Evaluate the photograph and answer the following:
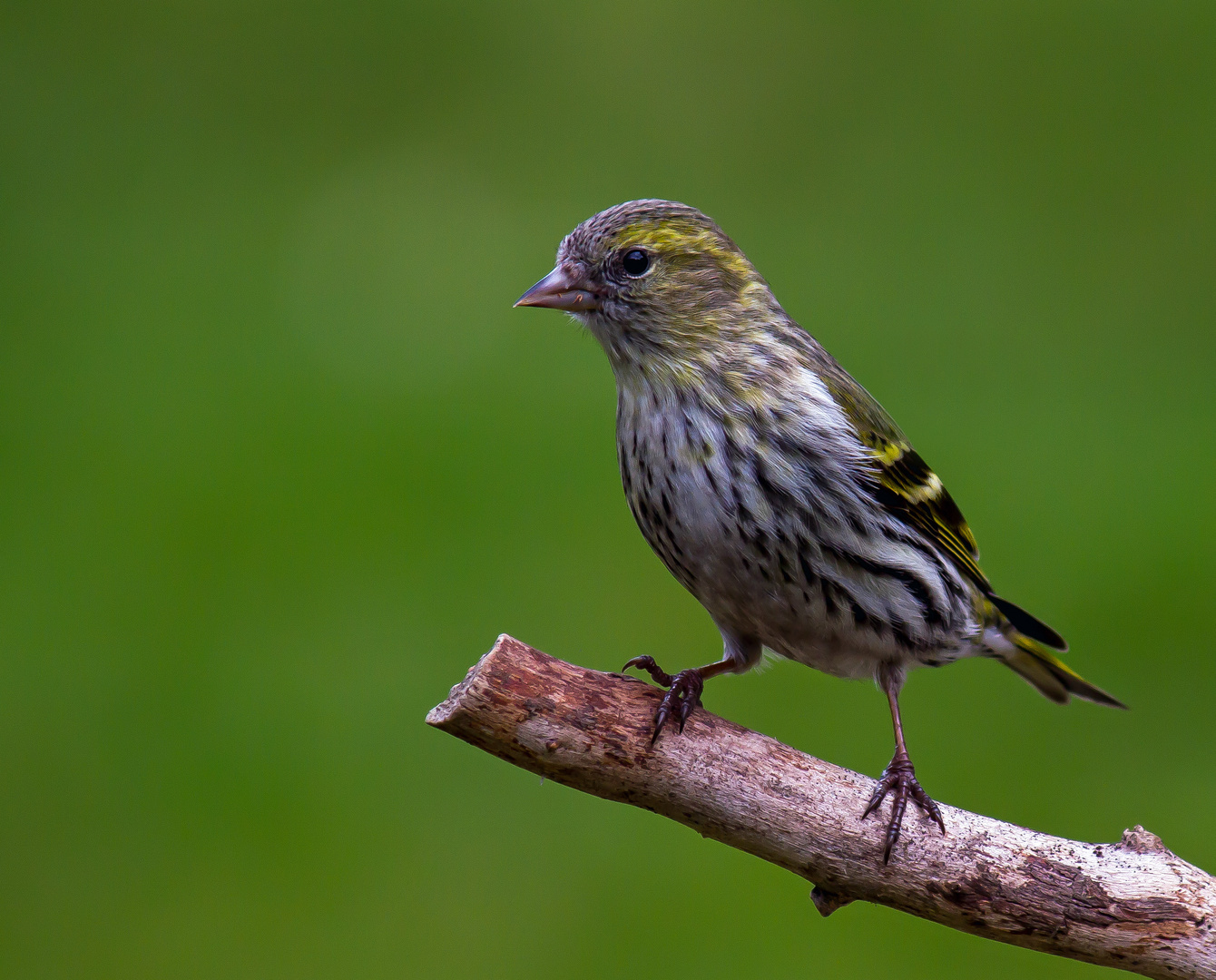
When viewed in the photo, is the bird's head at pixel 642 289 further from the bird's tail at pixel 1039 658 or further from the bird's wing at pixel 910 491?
the bird's tail at pixel 1039 658

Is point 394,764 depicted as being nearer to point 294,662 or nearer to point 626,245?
point 294,662

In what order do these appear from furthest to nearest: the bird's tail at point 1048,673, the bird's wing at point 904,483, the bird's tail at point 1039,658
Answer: the bird's tail at point 1048,673 < the bird's tail at point 1039,658 < the bird's wing at point 904,483

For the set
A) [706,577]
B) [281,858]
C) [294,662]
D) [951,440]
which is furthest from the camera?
[951,440]

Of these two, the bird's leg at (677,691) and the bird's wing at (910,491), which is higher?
the bird's wing at (910,491)

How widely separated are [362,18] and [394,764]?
4280mm

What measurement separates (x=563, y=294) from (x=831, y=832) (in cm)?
137

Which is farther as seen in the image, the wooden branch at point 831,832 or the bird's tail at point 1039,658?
the bird's tail at point 1039,658

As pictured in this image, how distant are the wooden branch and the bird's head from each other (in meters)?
0.86

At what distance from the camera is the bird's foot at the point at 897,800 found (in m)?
2.64

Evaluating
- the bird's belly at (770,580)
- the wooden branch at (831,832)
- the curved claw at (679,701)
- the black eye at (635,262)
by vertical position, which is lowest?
the wooden branch at (831,832)

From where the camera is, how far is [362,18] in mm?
7102

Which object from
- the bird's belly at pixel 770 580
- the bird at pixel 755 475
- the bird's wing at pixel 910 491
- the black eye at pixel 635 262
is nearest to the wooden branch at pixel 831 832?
the bird at pixel 755 475

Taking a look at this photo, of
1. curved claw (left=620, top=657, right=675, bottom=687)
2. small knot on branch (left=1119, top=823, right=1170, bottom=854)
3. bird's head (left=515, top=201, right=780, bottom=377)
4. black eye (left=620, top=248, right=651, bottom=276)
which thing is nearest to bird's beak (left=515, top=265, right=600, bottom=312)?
bird's head (left=515, top=201, right=780, bottom=377)

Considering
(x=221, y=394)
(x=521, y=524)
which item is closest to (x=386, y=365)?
(x=221, y=394)
